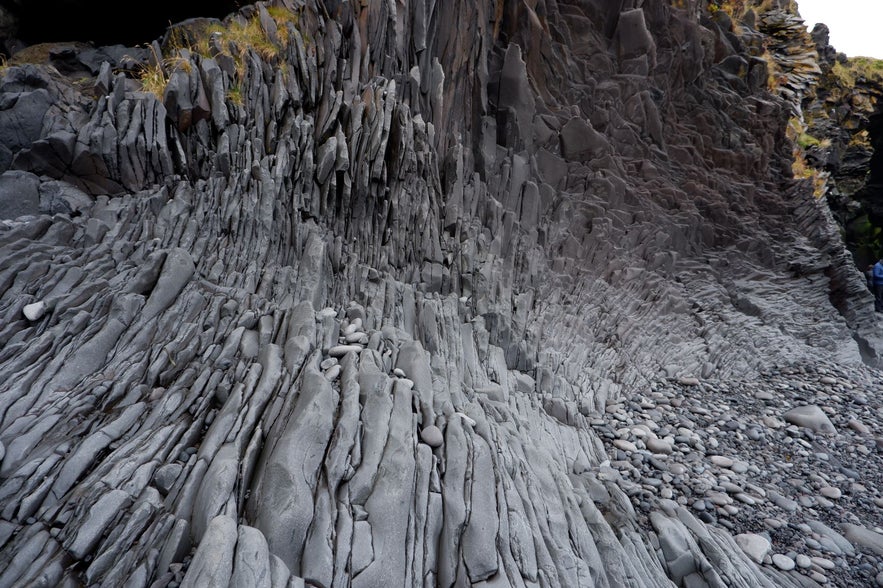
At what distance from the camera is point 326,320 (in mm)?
5473

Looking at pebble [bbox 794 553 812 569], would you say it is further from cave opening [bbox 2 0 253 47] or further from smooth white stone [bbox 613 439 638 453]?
cave opening [bbox 2 0 253 47]

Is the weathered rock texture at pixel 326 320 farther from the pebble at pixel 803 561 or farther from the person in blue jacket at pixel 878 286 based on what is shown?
the person in blue jacket at pixel 878 286

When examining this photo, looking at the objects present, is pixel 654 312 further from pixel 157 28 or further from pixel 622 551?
pixel 157 28

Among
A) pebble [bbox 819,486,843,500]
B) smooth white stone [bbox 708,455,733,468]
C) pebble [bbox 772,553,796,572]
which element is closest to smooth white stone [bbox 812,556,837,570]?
pebble [bbox 772,553,796,572]

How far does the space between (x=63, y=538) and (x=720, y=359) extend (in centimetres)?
1521

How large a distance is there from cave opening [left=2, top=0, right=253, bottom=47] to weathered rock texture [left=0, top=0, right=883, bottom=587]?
14.3 feet

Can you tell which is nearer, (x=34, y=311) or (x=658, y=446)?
(x=34, y=311)

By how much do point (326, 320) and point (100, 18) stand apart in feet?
36.0

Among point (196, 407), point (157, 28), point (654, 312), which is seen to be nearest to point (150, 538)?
point (196, 407)

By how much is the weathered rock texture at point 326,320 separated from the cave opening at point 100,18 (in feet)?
14.3

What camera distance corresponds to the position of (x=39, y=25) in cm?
→ 974

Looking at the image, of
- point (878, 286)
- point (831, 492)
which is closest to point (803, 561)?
point (831, 492)

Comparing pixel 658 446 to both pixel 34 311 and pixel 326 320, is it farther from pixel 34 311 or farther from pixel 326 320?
pixel 34 311

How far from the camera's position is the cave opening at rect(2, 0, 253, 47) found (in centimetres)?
962
